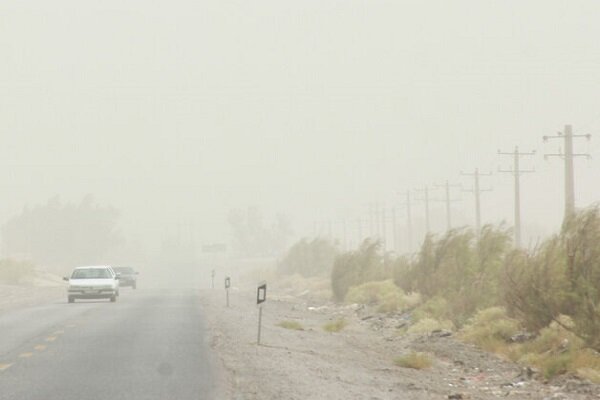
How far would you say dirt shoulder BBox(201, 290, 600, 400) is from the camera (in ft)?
53.3

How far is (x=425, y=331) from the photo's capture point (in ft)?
93.9

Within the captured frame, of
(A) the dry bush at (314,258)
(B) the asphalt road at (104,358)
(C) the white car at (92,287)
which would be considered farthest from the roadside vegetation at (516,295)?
(A) the dry bush at (314,258)

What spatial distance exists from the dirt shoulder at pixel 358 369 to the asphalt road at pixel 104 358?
60 cm

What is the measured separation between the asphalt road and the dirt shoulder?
599mm

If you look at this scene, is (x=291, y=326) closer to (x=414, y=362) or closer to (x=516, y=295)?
(x=516, y=295)

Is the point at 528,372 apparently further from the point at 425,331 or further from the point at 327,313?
the point at 327,313

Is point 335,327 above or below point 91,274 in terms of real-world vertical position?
below

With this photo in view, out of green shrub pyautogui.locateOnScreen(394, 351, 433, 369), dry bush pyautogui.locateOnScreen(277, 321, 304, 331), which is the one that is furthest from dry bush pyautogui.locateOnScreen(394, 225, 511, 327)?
green shrub pyautogui.locateOnScreen(394, 351, 433, 369)

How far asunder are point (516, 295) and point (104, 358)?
27.8 feet

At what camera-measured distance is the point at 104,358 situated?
2016 cm

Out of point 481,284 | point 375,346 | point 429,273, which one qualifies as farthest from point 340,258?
point 375,346

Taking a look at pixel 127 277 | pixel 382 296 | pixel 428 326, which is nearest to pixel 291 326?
pixel 428 326

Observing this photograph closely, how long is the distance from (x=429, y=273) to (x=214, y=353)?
1813 cm

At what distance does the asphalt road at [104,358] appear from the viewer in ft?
50.5
